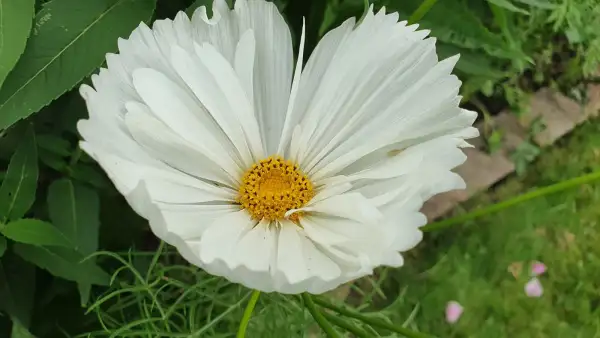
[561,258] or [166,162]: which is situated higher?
[166,162]

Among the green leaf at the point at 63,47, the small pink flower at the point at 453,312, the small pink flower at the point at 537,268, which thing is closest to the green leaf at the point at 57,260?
the green leaf at the point at 63,47

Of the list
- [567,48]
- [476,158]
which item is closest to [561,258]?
[476,158]

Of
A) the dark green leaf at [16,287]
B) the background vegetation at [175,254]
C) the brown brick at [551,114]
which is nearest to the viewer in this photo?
the background vegetation at [175,254]

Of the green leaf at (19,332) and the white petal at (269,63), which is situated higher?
the white petal at (269,63)

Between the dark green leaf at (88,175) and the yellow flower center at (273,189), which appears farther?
the dark green leaf at (88,175)

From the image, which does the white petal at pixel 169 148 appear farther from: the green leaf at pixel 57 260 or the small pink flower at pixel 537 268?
the small pink flower at pixel 537 268

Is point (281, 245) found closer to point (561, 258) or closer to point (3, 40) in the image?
point (3, 40)

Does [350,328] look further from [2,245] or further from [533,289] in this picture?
[533,289]

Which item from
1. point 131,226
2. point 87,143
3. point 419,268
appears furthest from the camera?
point 419,268
